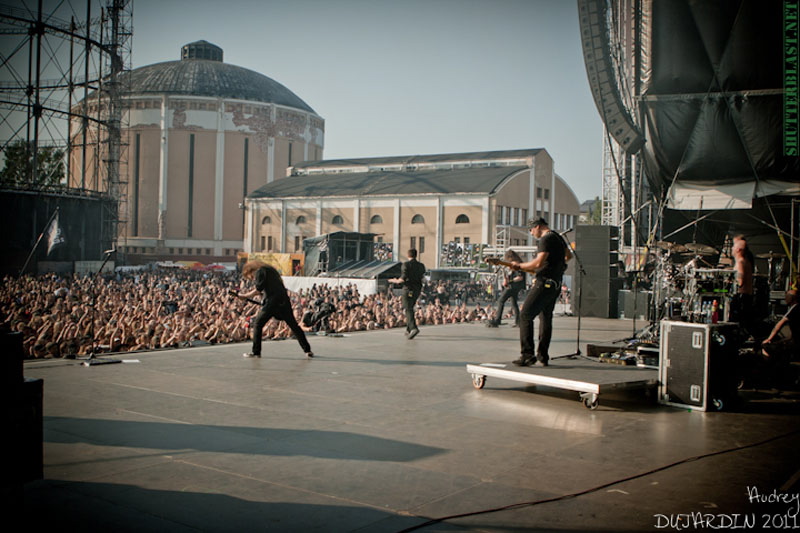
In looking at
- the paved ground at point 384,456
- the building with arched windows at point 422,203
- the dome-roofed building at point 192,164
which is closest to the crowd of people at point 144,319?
the paved ground at point 384,456

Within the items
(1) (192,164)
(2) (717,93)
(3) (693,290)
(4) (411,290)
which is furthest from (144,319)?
(1) (192,164)

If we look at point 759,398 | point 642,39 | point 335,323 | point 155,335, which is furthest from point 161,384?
point 642,39

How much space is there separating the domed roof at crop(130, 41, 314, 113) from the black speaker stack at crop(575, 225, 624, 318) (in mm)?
67998

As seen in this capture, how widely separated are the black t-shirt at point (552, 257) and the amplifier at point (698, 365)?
4.68 feet

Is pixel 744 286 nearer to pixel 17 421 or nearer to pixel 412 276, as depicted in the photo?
pixel 412 276

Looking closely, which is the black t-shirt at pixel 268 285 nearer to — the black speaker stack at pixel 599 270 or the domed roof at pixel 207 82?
the black speaker stack at pixel 599 270

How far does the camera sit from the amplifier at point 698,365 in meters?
6.67

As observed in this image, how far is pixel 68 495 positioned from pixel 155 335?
29.9 ft

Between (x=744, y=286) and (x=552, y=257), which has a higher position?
(x=552, y=257)

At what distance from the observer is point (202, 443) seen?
5020 millimetres

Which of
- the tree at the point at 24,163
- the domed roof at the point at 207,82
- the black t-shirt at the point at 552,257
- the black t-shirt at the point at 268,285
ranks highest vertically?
the domed roof at the point at 207,82

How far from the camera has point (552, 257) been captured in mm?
7855

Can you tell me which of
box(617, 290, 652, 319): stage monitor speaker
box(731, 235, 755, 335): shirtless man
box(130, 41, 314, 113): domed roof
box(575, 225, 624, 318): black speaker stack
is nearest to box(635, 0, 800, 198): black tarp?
box(575, 225, 624, 318): black speaker stack

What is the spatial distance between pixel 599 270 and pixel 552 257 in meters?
11.6
